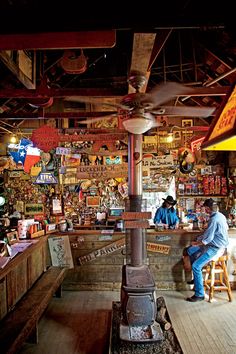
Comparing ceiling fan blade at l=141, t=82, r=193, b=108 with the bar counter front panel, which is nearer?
ceiling fan blade at l=141, t=82, r=193, b=108

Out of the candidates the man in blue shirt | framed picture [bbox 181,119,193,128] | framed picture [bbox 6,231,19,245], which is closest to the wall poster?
framed picture [bbox 6,231,19,245]

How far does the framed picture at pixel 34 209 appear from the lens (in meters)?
9.18

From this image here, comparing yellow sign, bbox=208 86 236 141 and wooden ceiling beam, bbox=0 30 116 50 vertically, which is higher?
wooden ceiling beam, bbox=0 30 116 50

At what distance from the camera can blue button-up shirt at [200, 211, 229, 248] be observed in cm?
525

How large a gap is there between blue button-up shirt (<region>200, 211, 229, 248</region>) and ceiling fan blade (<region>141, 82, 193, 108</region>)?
2.89 m

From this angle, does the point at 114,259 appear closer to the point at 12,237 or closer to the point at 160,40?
the point at 12,237

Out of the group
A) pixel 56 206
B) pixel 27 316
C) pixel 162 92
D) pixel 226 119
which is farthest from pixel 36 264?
pixel 226 119

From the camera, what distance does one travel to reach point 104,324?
14.9 feet

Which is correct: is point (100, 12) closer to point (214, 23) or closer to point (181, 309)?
point (214, 23)

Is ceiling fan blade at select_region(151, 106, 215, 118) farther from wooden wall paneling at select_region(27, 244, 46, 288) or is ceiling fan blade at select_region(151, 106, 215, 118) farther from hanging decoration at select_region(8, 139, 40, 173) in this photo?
hanging decoration at select_region(8, 139, 40, 173)

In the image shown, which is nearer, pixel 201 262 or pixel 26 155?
pixel 201 262

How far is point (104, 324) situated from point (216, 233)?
2.45 meters

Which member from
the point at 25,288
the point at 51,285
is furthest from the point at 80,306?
the point at 25,288

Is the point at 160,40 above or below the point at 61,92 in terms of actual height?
below
